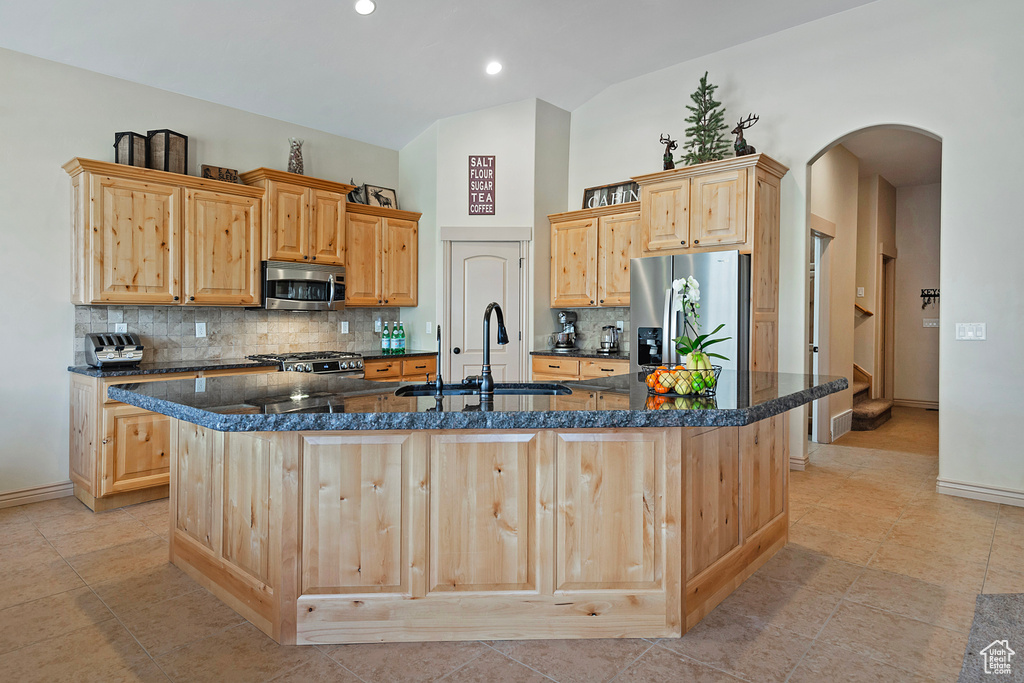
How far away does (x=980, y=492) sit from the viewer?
151 inches

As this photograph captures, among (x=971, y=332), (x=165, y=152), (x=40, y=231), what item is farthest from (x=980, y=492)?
(x=40, y=231)

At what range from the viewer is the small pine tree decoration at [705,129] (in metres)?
4.68

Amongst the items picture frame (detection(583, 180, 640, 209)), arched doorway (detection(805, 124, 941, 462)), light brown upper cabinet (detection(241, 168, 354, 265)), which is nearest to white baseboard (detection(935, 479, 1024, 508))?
arched doorway (detection(805, 124, 941, 462))

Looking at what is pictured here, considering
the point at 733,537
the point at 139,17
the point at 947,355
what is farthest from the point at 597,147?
the point at 733,537

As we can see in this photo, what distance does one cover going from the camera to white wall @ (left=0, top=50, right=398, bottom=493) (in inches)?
149

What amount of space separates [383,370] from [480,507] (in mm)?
3351

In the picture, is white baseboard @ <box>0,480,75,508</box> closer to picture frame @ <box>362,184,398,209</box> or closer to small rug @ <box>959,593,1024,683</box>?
picture frame @ <box>362,184,398,209</box>

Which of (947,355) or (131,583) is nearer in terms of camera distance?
(131,583)

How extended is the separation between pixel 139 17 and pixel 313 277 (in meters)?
2.06

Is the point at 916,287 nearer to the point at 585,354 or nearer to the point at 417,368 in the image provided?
the point at 585,354

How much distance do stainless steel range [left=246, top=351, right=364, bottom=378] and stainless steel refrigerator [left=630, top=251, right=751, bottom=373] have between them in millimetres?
2425

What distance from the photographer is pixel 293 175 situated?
4.80 m

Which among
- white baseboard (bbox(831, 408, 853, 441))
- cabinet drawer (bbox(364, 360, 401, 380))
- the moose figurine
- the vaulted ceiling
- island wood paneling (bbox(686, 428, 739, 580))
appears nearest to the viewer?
island wood paneling (bbox(686, 428, 739, 580))

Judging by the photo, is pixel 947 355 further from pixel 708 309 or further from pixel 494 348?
pixel 494 348
